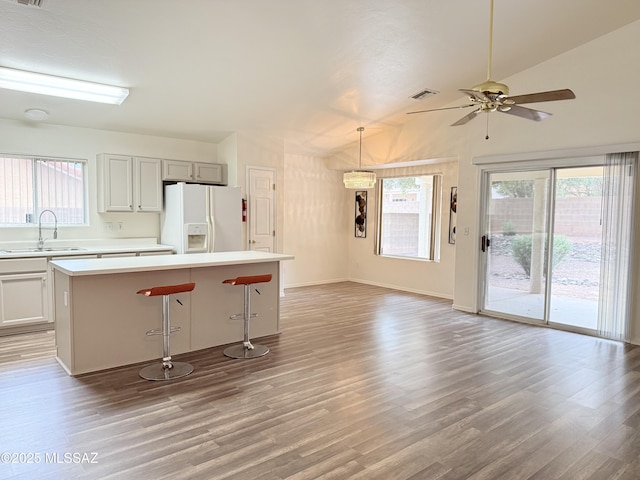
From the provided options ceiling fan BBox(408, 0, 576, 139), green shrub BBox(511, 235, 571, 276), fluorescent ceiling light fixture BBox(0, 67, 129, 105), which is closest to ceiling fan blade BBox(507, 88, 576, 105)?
ceiling fan BBox(408, 0, 576, 139)

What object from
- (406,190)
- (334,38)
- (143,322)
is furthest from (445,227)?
(143,322)

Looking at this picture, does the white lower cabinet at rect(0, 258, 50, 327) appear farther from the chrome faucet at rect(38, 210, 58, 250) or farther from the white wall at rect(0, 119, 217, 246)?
the white wall at rect(0, 119, 217, 246)

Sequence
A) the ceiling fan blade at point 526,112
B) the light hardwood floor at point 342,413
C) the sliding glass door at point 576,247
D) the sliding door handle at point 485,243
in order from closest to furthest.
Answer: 1. the light hardwood floor at point 342,413
2. the ceiling fan blade at point 526,112
3. the sliding glass door at point 576,247
4. the sliding door handle at point 485,243

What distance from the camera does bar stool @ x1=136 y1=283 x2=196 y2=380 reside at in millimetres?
3529

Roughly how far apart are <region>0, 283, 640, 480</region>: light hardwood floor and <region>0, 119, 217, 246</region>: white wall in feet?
5.28

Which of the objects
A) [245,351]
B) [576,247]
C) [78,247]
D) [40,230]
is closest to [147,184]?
[78,247]

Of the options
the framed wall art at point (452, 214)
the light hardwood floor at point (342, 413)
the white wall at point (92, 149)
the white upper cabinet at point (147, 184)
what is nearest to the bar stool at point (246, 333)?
the light hardwood floor at point (342, 413)

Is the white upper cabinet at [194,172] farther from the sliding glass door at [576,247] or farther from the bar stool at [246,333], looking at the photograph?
the sliding glass door at [576,247]

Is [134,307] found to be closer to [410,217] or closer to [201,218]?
[201,218]

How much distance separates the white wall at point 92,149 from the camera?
17.1 ft

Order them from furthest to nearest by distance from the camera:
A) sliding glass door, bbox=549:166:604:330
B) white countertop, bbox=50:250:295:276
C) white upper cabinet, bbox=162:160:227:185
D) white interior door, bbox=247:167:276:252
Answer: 1. white interior door, bbox=247:167:276:252
2. white upper cabinet, bbox=162:160:227:185
3. sliding glass door, bbox=549:166:604:330
4. white countertop, bbox=50:250:295:276

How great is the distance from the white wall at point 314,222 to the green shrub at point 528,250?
149 inches

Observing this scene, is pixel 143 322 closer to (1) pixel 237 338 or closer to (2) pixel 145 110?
(1) pixel 237 338

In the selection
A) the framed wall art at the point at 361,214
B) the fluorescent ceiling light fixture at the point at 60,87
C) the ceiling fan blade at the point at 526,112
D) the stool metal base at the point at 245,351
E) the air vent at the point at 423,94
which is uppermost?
the air vent at the point at 423,94
